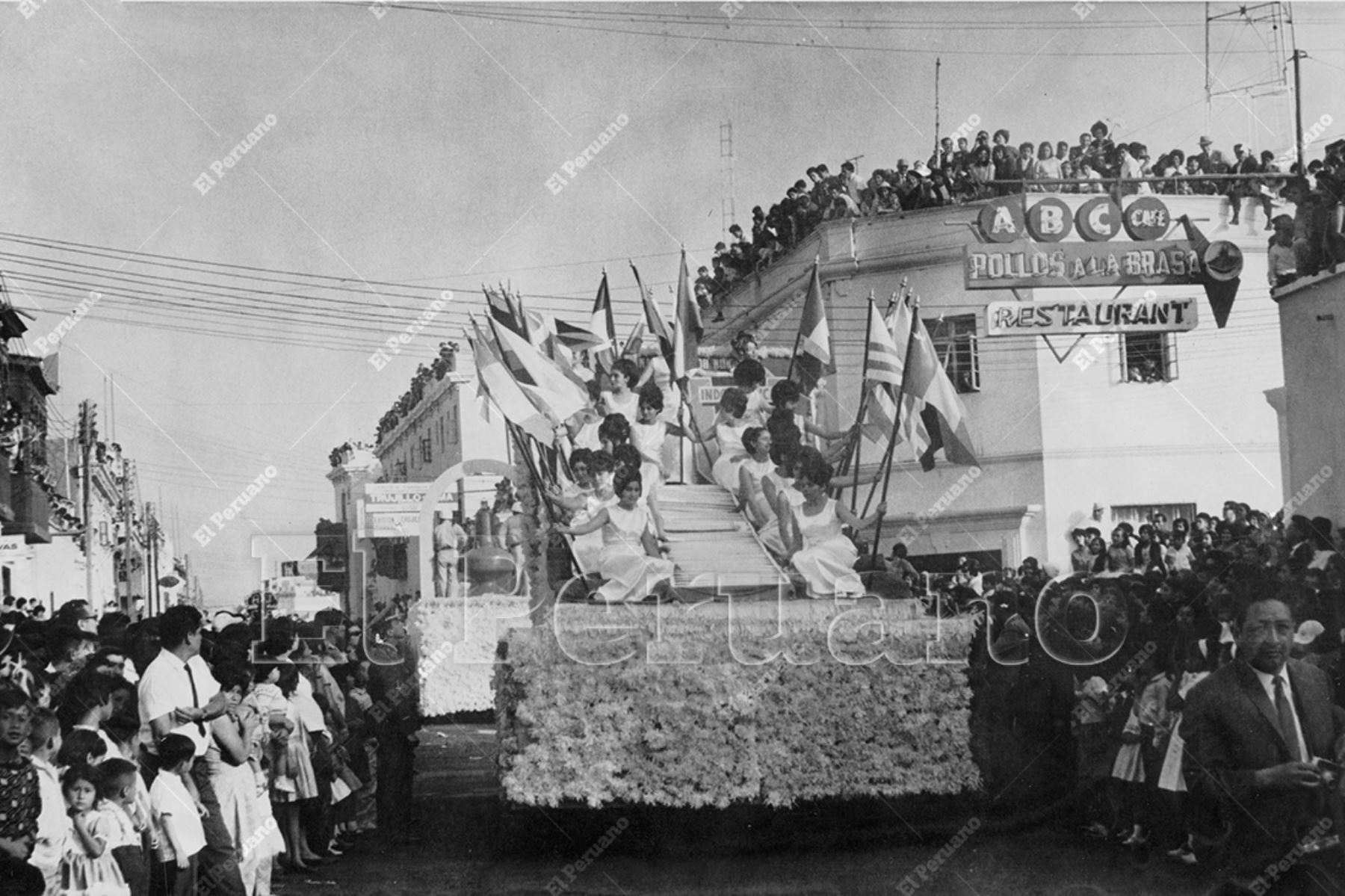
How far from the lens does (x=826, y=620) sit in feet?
32.7

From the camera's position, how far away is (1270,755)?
5.50m

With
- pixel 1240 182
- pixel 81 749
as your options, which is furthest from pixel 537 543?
pixel 1240 182

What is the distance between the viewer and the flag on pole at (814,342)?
14602 millimetres

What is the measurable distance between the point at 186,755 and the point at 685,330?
9.11 m

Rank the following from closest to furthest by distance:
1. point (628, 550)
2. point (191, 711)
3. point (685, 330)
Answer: point (191, 711), point (628, 550), point (685, 330)

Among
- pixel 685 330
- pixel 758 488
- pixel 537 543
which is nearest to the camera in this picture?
pixel 758 488

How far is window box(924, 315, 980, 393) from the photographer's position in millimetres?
23844

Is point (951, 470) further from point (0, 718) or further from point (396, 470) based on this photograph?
point (396, 470)

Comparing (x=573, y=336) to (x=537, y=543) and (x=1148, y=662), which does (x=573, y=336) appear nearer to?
(x=537, y=543)

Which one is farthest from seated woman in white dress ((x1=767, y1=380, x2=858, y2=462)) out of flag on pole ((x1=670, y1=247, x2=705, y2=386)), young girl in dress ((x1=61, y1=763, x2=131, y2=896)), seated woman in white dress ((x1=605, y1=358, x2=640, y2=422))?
young girl in dress ((x1=61, y1=763, x2=131, y2=896))

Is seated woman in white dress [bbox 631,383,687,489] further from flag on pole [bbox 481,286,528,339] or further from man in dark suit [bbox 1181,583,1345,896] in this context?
man in dark suit [bbox 1181,583,1345,896]

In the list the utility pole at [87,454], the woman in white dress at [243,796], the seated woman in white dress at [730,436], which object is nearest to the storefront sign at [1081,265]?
the seated woman in white dress at [730,436]

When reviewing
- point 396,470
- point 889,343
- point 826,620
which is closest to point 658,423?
point 889,343

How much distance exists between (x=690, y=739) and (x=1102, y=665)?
9.43 feet
